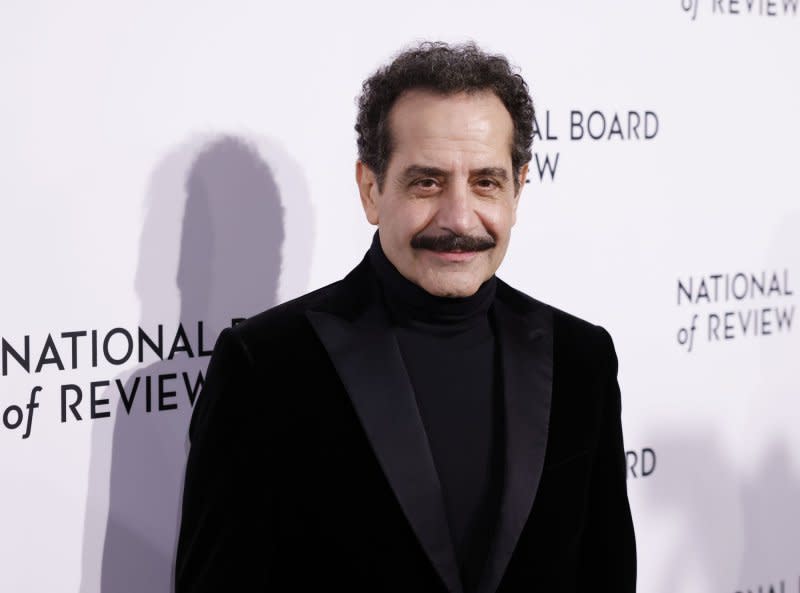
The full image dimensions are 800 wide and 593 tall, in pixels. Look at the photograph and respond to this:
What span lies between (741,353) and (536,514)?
56.0 inches

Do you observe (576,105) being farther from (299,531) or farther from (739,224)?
(299,531)

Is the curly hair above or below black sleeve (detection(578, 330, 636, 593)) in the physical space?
above

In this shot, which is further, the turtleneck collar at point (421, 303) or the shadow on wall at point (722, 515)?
the shadow on wall at point (722, 515)

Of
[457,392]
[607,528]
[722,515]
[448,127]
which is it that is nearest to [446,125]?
[448,127]

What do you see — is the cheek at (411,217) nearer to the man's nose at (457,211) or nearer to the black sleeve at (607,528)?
the man's nose at (457,211)

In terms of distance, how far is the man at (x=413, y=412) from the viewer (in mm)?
1604

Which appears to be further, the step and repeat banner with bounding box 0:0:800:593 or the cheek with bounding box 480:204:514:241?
A: the step and repeat banner with bounding box 0:0:800:593

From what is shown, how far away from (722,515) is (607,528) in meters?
1.29

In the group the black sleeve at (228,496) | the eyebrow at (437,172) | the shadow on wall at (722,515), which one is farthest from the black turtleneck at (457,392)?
the shadow on wall at (722,515)

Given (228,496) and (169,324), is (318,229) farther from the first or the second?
(228,496)

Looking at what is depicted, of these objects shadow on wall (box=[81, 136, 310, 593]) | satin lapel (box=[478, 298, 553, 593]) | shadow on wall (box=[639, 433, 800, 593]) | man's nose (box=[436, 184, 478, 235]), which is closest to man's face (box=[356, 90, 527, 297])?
man's nose (box=[436, 184, 478, 235])

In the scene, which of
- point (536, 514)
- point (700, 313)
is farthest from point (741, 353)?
point (536, 514)

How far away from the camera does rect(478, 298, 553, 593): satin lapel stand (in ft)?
5.28

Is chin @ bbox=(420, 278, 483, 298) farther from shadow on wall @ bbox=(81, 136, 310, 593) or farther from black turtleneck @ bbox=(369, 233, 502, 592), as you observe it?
shadow on wall @ bbox=(81, 136, 310, 593)
